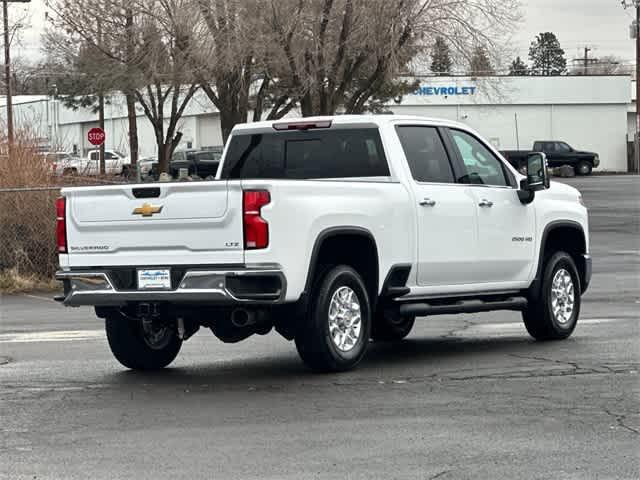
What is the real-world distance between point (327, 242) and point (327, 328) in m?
0.67

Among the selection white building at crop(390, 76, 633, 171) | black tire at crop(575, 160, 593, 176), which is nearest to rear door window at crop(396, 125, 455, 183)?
black tire at crop(575, 160, 593, 176)

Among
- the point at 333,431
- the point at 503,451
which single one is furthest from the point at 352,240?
the point at 503,451

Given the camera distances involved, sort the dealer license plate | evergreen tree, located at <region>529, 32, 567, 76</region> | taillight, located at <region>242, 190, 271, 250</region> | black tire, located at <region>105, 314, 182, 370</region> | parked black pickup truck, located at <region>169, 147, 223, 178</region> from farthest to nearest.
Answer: evergreen tree, located at <region>529, 32, 567, 76</region>
parked black pickup truck, located at <region>169, 147, 223, 178</region>
black tire, located at <region>105, 314, 182, 370</region>
the dealer license plate
taillight, located at <region>242, 190, 271, 250</region>

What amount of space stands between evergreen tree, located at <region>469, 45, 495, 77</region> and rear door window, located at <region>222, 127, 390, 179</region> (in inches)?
1064

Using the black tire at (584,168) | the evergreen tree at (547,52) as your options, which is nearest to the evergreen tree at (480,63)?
the black tire at (584,168)

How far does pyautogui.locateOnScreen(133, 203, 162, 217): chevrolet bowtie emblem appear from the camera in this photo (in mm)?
10516

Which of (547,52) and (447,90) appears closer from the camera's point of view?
(447,90)

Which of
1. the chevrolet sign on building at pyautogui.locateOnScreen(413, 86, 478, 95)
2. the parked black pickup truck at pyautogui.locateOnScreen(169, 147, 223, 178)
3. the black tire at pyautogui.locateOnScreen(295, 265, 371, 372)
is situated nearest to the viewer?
the black tire at pyautogui.locateOnScreen(295, 265, 371, 372)

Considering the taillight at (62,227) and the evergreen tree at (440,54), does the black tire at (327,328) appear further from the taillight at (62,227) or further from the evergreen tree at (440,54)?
the evergreen tree at (440,54)

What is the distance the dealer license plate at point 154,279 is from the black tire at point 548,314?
4046 millimetres

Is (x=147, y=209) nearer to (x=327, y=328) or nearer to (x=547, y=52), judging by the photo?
Result: (x=327, y=328)

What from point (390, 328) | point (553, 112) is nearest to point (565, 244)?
point (390, 328)

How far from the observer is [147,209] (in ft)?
34.7

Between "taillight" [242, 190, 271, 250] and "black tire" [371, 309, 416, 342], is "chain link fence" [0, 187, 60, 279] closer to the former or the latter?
"black tire" [371, 309, 416, 342]
